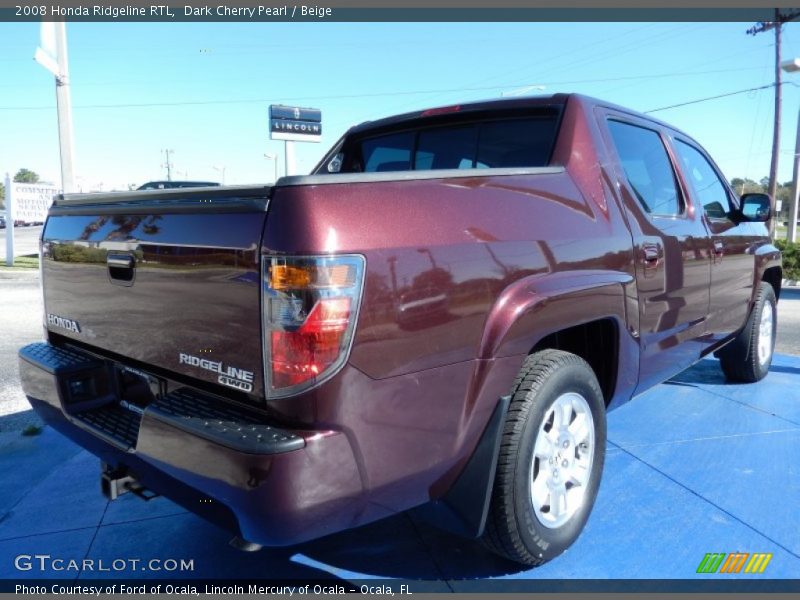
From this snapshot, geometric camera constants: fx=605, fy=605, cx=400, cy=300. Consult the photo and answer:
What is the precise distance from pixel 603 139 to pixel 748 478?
1.95 m

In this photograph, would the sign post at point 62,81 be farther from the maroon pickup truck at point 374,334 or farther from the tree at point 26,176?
the tree at point 26,176

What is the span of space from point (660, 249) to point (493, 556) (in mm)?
1687

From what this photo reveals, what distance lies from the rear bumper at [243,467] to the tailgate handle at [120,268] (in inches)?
18.1

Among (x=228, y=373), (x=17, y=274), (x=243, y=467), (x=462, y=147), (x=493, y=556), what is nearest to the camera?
(x=243, y=467)

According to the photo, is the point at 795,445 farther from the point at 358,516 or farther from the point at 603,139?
the point at 358,516

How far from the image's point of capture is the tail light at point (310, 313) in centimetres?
167

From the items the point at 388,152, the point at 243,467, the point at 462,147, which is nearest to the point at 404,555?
the point at 243,467

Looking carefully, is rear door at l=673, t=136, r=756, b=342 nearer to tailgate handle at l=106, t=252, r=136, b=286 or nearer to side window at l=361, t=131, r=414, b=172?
side window at l=361, t=131, r=414, b=172

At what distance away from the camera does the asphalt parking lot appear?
249 centimetres

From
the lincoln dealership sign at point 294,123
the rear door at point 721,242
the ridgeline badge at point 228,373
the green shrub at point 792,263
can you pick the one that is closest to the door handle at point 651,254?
the rear door at point 721,242

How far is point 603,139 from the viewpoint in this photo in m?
2.87

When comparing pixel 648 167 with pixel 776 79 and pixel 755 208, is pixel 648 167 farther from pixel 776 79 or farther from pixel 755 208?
pixel 776 79

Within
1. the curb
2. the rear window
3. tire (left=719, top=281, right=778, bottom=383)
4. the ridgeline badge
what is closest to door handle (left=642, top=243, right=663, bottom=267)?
the rear window

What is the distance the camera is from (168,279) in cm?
201
